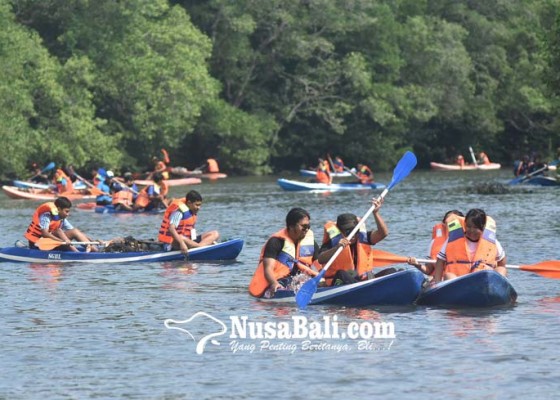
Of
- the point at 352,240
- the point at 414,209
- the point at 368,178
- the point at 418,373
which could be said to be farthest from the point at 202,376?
the point at 368,178

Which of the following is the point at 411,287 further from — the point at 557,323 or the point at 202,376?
the point at 202,376

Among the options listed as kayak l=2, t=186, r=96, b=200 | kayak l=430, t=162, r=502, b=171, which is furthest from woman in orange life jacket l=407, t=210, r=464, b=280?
kayak l=430, t=162, r=502, b=171

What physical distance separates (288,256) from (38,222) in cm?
778

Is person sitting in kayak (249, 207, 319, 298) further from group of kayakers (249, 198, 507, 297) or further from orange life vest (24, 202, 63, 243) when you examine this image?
orange life vest (24, 202, 63, 243)

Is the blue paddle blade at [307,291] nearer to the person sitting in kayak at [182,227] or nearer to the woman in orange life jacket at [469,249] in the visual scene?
the woman in orange life jacket at [469,249]

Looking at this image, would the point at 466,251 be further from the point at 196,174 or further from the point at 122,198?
the point at 196,174

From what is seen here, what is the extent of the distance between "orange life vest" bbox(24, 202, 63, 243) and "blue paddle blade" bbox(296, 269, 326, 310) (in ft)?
26.9

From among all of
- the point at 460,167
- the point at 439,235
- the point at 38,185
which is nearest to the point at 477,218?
the point at 439,235

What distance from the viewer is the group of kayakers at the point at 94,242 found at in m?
24.1

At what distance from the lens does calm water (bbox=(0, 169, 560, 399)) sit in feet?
43.6

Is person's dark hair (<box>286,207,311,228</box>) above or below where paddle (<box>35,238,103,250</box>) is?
above

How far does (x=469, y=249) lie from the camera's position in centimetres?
1750

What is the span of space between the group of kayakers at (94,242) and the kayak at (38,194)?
82.3ft

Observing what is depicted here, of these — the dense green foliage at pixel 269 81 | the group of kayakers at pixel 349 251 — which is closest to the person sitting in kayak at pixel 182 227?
the group of kayakers at pixel 349 251
